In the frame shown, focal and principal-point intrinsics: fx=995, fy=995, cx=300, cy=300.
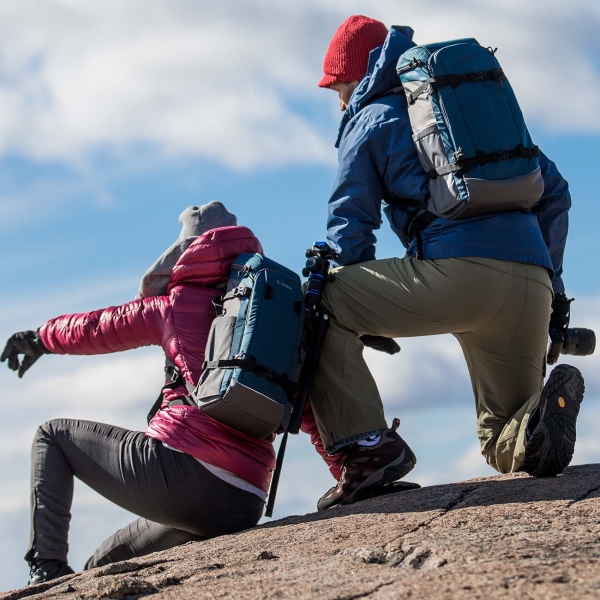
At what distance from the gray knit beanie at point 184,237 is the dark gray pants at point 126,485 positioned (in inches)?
35.9

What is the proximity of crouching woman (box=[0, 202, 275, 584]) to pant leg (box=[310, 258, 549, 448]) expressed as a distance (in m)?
0.50

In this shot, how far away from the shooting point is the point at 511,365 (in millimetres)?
6066

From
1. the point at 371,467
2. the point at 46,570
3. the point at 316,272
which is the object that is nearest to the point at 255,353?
Answer: the point at 316,272

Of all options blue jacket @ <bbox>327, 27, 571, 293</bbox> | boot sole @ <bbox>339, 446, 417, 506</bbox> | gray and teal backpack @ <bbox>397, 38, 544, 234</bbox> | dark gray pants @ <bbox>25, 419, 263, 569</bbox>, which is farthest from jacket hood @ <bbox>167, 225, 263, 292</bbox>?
boot sole @ <bbox>339, 446, 417, 506</bbox>

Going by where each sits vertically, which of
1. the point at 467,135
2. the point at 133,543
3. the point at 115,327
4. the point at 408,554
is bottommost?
the point at 408,554

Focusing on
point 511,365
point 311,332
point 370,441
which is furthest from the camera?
point 511,365

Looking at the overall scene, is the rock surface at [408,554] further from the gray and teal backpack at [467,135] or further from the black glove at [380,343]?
the gray and teal backpack at [467,135]

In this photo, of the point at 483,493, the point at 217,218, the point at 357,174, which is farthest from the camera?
the point at 217,218

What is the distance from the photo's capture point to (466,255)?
558 cm

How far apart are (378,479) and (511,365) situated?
1.10 m

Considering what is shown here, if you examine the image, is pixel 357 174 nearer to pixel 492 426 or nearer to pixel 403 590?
pixel 492 426

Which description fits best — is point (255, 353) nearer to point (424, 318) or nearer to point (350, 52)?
point (424, 318)

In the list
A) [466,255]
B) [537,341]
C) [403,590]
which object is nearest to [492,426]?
[537,341]

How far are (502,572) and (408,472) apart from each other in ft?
7.26
